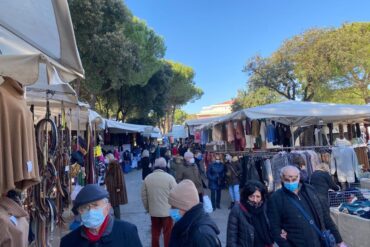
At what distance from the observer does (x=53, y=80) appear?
2.61 m

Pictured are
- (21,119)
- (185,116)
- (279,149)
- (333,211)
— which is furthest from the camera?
(185,116)

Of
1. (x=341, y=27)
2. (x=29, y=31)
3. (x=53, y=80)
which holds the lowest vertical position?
(x=53, y=80)

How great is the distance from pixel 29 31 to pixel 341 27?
81.3ft

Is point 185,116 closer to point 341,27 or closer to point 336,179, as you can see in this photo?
point 341,27

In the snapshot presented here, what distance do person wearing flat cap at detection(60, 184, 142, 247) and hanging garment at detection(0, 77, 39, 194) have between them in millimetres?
447

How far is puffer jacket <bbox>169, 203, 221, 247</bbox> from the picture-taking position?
2.62 m

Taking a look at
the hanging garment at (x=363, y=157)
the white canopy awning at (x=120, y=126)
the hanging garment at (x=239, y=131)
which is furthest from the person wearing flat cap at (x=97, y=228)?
the white canopy awning at (x=120, y=126)

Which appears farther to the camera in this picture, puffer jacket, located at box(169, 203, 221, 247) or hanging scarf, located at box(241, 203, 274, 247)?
hanging scarf, located at box(241, 203, 274, 247)

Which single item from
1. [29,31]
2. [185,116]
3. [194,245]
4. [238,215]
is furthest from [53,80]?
[185,116]

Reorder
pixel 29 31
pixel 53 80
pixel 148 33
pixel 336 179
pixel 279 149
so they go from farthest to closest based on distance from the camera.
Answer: pixel 148 33, pixel 279 149, pixel 336 179, pixel 29 31, pixel 53 80

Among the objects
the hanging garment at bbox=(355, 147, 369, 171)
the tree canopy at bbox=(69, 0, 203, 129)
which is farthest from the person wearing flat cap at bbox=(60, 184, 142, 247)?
the tree canopy at bbox=(69, 0, 203, 129)

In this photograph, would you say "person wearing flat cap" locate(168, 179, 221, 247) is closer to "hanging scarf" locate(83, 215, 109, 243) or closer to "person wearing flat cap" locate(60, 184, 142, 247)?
"person wearing flat cap" locate(60, 184, 142, 247)

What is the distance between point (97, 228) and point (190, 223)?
77 centimetres

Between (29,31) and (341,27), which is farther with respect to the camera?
(341,27)
